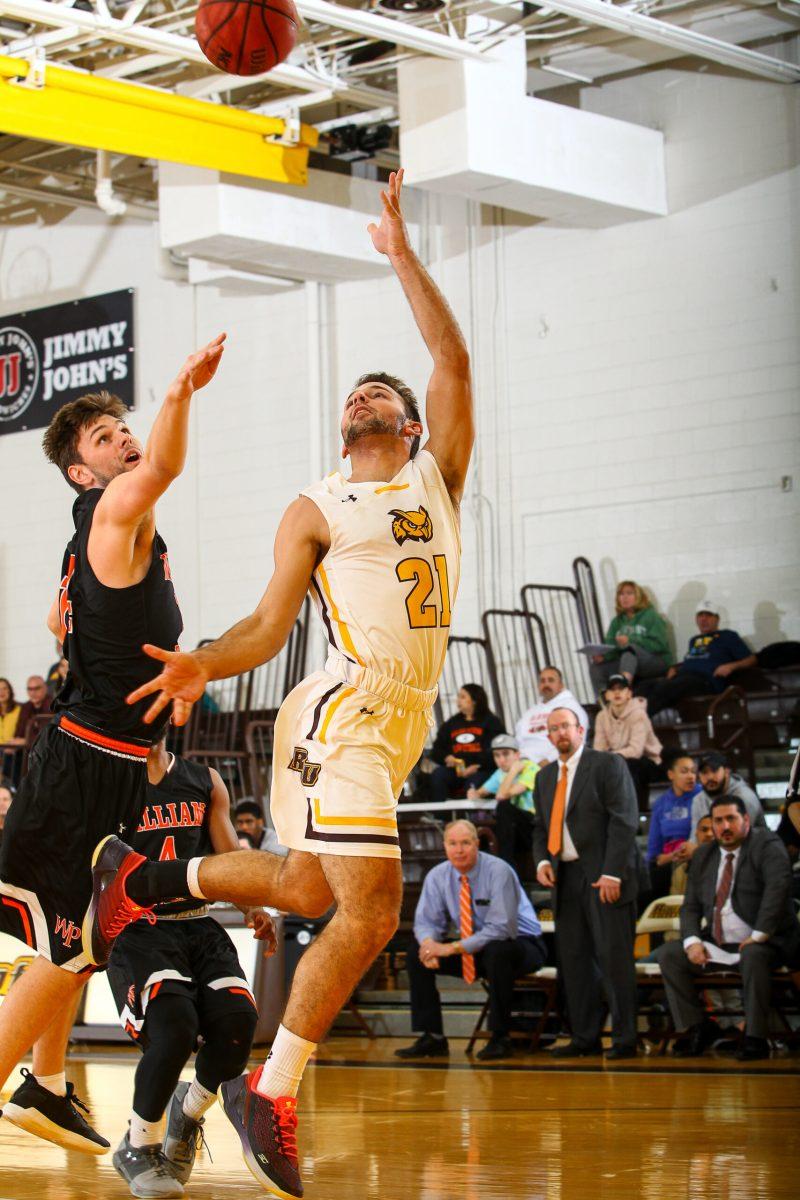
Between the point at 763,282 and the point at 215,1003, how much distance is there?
9.50m

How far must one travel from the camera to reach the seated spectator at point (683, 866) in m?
9.68

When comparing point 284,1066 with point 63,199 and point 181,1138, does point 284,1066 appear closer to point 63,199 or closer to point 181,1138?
point 181,1138

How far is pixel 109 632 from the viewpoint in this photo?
4570mm

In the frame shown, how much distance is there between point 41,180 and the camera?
16.6m

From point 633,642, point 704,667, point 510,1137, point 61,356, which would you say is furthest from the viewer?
point 61,356

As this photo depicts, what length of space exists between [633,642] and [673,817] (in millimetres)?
2617

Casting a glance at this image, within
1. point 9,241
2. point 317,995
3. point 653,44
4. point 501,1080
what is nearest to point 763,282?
point 653,44

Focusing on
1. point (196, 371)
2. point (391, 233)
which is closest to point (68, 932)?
point (196, 371)

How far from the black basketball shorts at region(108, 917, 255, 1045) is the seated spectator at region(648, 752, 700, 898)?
5.82 metres

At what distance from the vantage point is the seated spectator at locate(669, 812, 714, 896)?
968cm

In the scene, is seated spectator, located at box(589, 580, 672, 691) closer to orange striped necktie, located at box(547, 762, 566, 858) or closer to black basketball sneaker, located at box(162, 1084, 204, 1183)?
orange striped necktie, located at box(547, 762, 566, 858)

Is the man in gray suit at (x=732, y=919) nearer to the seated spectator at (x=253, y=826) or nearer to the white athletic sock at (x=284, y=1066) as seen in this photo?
the seated spectator at (x=253, y=826)

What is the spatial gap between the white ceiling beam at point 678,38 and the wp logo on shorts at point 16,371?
7692 mm

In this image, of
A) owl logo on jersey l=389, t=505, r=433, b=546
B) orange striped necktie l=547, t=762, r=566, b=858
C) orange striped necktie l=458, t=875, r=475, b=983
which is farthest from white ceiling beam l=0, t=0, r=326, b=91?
owl logo on jersey l=389, t=505, r=433, b=546
